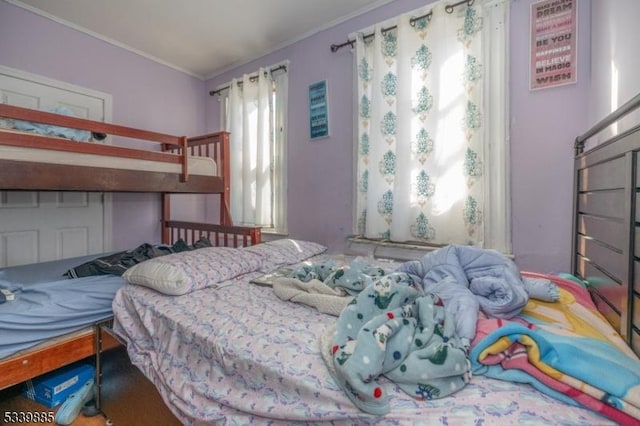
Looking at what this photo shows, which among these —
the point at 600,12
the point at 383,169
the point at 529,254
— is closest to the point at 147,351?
the point at 383,169

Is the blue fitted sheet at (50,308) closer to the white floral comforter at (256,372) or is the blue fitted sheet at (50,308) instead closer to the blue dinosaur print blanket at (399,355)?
the white floral comforter at (256,372)

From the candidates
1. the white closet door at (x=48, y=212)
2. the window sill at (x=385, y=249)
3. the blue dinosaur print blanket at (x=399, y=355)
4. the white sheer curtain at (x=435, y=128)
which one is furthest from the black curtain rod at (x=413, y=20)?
the white closet door at (x=48, y=212)

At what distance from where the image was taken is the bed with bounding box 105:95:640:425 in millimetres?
628

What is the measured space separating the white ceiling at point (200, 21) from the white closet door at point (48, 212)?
20.6 inches

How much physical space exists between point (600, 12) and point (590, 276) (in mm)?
1253

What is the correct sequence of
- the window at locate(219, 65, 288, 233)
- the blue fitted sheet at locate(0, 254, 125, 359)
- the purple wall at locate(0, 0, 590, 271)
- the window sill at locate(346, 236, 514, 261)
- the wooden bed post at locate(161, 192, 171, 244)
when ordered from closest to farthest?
the blue fitted sheet at locate(0, 254, 125, 359) < the purple wall at locate(0, 0, 590, 271) < the window sill at locate(346, 236, 514, 261) < the window at locate(219, 65, 288, 233) < the wooden bed post at locate(161, 192, 171, 244)

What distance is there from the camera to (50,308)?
1.35m

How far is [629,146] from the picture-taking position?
86 centimetres

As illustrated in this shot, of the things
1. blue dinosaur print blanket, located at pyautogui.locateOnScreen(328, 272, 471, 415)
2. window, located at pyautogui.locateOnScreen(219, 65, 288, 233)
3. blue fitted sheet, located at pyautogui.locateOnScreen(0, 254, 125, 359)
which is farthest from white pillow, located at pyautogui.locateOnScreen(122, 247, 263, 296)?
window, located at pyautogui.locateOnScreen(219, 65, 288, 233)

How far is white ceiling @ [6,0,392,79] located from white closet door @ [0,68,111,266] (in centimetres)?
52

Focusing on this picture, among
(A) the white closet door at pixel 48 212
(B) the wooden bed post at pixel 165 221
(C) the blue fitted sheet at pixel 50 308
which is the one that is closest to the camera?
(C) the blue fitted sheet at pixel 50 308

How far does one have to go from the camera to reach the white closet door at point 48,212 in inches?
83.7

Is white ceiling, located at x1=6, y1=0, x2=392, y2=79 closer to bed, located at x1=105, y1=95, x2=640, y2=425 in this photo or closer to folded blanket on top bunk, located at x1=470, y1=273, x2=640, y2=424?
bed, located at x1=105, y1=95, x2=640, y2=425

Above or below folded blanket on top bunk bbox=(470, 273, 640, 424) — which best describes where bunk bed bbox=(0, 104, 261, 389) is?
above
